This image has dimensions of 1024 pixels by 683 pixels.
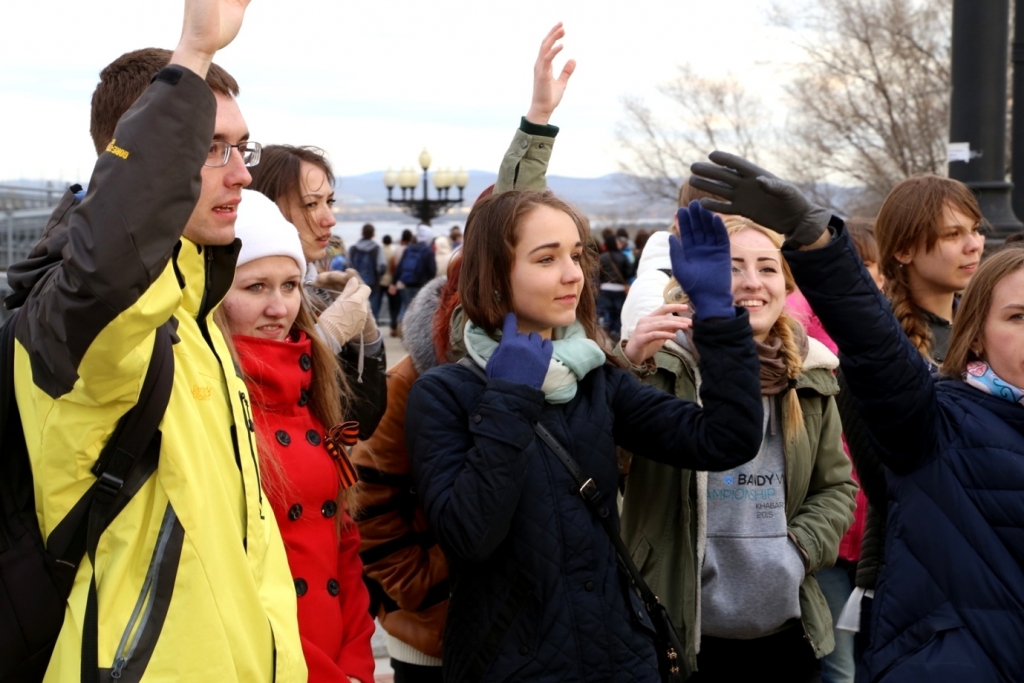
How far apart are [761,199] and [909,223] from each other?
1992mm

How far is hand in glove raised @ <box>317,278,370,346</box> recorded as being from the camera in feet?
11.9

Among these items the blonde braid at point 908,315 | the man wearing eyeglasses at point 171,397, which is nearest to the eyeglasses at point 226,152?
the man wearing eyeglasses at point 171,397

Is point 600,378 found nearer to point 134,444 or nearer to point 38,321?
point 134,444

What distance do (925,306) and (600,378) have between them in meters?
1.81

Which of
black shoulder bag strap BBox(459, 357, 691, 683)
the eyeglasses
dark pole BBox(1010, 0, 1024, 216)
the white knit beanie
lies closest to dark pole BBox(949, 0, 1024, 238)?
dark pole BBox(1010, 0, 1024, 216)

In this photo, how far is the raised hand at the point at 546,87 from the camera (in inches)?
144

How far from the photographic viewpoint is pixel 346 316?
367 centimetres

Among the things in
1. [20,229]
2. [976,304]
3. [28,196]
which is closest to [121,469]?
[976,304]

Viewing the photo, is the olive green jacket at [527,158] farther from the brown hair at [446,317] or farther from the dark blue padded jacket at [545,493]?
the dark blue padded jacket at [545,493]

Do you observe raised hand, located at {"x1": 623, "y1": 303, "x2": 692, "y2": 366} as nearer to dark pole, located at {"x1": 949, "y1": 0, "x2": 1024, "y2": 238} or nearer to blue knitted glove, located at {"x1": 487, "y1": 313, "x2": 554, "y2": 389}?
blue knitted glove, located at {"x1": 487, "y1": 313, "x2": 554, "y2": 389}

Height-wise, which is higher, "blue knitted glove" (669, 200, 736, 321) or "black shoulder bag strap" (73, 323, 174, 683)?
"blue knitted glove" (669, 200, 736, 321)

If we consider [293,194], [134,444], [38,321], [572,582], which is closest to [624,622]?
[572,582]

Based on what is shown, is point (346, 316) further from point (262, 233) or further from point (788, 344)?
point (788, 344)

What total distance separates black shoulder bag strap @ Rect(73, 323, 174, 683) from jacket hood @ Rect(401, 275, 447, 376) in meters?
1.48
